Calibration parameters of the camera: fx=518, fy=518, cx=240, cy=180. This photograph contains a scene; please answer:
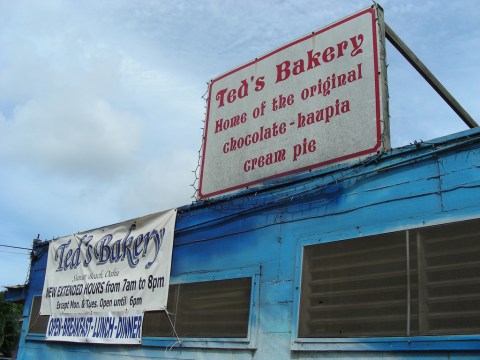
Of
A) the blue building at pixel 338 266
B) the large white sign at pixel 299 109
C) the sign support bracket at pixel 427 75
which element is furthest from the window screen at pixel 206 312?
the sign support bracket at pixel 427 75

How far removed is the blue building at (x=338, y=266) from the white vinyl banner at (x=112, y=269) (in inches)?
9.2

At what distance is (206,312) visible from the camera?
674 centimetres

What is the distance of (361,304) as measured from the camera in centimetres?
512

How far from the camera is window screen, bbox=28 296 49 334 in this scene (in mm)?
9508

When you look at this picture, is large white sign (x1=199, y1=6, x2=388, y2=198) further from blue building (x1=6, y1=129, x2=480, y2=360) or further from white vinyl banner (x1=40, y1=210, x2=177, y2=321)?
white vinyl banner (x1=40, y1=210, x2=177, y2=321)

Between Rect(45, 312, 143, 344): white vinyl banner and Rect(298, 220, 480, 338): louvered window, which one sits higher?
Rect(298, 220, 480, 338): louvered window

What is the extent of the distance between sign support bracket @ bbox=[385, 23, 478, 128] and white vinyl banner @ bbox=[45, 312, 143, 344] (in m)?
5.21

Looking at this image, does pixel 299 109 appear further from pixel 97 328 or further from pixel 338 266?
pixel 97 328

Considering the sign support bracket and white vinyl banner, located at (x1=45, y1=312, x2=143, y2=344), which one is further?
white vinyl banner, located at (x1=45, y1=312, x2=143, y2=344)

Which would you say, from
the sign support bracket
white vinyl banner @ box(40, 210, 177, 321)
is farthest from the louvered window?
the sign support bracket

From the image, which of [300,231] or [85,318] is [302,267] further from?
[85,318]

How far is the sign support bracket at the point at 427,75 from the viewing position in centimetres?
686

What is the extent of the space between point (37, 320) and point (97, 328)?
7.45ft

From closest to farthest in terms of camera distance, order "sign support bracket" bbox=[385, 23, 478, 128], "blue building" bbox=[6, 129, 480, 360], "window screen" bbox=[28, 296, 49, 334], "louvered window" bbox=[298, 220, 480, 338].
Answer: "louvered window" bbox=[298, 220, 480, 338]
"blue building" bbox=[6, 129, 480, 360]
"sign support bracket" bbox=[385, 23, 478, 128]
"window screen" bbox=[28, 296, 49, 334]
